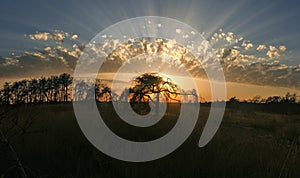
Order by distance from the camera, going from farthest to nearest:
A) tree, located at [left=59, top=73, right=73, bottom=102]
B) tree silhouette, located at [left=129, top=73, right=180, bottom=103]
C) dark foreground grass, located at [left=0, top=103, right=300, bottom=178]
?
1. tree, located at [left=59, top=73, right=73, bottom=102]
2. tree silhouette, located at [left=129, top=73, right=180, bottom=103]
3. dark foreground grass, located at [left=0, top=103, right=300, bottom=178]

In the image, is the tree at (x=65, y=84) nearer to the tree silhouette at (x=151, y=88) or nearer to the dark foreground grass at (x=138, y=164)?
the tree silhouette at (x=151, y=88)

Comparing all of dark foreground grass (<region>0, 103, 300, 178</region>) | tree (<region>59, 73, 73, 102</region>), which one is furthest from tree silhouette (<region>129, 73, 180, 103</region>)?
tree (<region>59, 73, 73, 102</region>)

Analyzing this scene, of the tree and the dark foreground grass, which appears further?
the tree

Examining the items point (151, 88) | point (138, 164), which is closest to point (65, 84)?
point (151, 88)

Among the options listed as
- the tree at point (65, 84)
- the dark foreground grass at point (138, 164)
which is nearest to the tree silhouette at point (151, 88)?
the dark foreground grass at point (138, 164)

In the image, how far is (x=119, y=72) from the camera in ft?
24.4

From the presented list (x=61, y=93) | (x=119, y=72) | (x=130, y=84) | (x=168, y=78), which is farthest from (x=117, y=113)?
(x=61, y=93)

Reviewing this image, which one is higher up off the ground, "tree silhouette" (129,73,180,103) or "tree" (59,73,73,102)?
"tree" (59,73,73,102)

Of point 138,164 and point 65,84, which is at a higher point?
point 65,84

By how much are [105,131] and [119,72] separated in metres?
2.16

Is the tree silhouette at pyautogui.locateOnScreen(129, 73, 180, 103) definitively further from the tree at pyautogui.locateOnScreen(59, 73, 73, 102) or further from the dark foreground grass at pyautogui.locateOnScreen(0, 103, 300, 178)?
the tree at pyautogui.locateOnScreen(59, 73, 73, 102)

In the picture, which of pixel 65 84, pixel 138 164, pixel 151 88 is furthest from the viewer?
pixel 65 84

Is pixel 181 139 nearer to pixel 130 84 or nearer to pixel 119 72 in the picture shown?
pixel 119 72

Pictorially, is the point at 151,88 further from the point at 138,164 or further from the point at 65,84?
the point at 65,84
